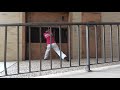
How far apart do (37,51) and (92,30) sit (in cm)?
258

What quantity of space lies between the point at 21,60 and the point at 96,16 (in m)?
3.77
